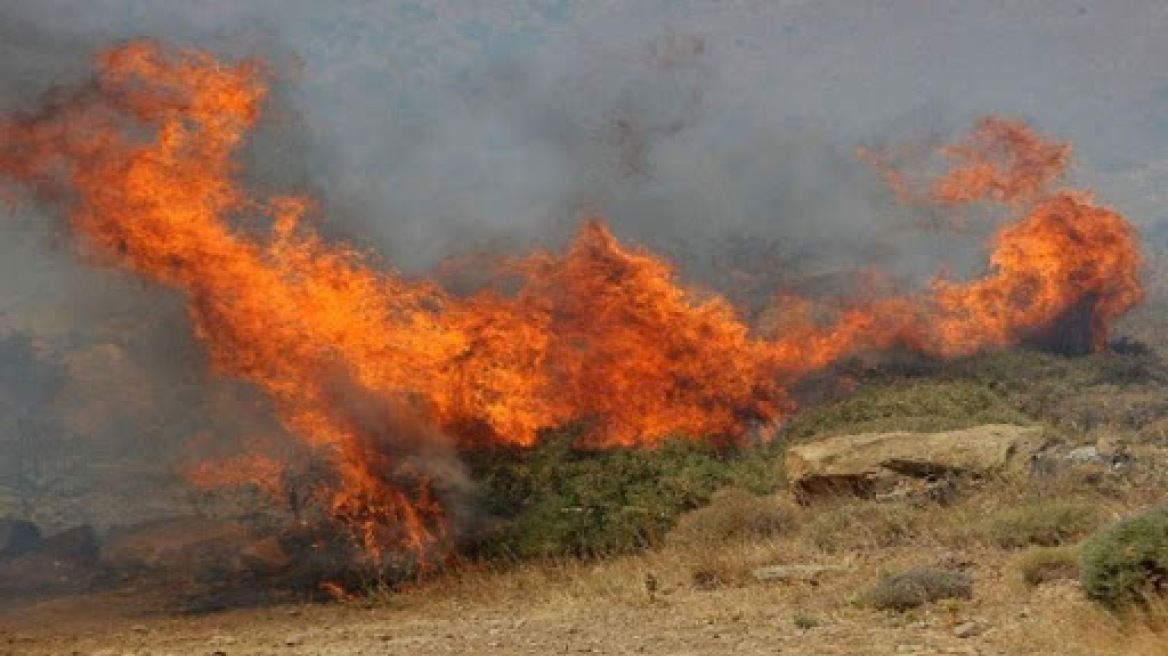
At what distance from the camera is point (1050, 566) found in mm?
12141

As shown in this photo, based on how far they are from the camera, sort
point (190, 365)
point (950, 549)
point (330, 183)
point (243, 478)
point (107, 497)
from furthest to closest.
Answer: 1. point (330, 183)
2. point (190, 365)
3. point (107, 497)
4. point (243, 478)
5. point (950, 549)

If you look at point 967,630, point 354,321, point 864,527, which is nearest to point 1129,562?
point 967,630

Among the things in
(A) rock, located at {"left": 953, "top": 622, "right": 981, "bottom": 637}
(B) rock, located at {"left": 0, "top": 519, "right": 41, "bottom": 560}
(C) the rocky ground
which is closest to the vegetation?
(C) the rocky ground

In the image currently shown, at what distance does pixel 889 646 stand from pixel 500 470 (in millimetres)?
13053

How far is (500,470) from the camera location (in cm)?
2197

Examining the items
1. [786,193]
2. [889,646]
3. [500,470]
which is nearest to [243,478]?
[500,470]

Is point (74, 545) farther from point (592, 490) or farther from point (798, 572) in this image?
point (798, 572)

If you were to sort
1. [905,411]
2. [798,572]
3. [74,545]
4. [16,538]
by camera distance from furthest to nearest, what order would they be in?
[905,411] < [16,538] < [74,545] < [798,572]

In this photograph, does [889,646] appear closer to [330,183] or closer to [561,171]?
[330,183]

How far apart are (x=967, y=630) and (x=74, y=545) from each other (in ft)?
71.3

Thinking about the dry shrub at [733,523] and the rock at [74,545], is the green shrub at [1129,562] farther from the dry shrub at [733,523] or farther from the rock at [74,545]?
the rock at [74,545]

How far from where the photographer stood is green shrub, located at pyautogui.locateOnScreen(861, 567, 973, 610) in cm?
1173

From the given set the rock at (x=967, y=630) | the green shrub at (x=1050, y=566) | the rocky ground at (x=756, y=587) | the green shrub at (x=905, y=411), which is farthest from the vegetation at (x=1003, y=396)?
the rock at (x=967, y=630)

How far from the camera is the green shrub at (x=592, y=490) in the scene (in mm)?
19844
